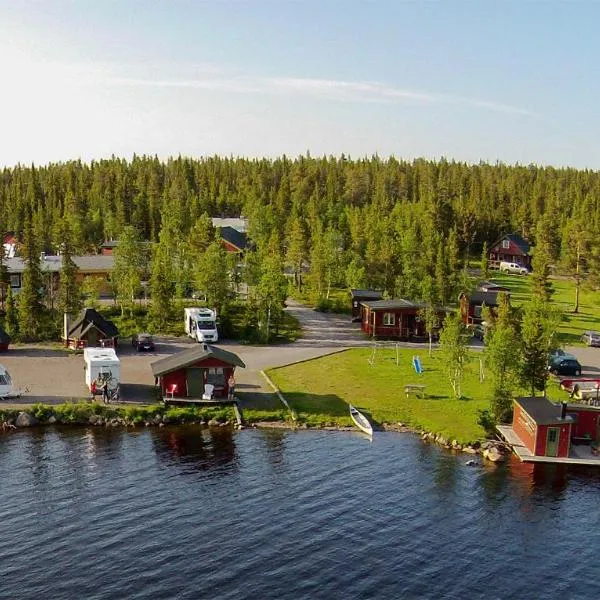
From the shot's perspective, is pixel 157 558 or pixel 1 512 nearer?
pixel 157 558

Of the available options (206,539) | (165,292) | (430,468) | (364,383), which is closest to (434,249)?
(165,292)

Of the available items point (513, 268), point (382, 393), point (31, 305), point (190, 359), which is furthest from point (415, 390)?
point (513, 268)

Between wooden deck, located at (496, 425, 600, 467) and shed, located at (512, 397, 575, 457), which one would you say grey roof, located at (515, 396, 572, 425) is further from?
wooden deck, located at (496, 425, 600, 467)

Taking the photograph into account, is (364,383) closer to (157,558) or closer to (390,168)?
(157,558)

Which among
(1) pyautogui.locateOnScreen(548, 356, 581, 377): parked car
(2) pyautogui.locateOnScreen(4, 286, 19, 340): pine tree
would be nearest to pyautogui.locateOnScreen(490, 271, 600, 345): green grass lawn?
(1) pyautogui.locateOnScreen(548, 356, 581, 377): parked car

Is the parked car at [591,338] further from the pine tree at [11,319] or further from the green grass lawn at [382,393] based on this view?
the pine tree at [11,319]

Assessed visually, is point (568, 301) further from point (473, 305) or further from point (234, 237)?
point (234, 237)
